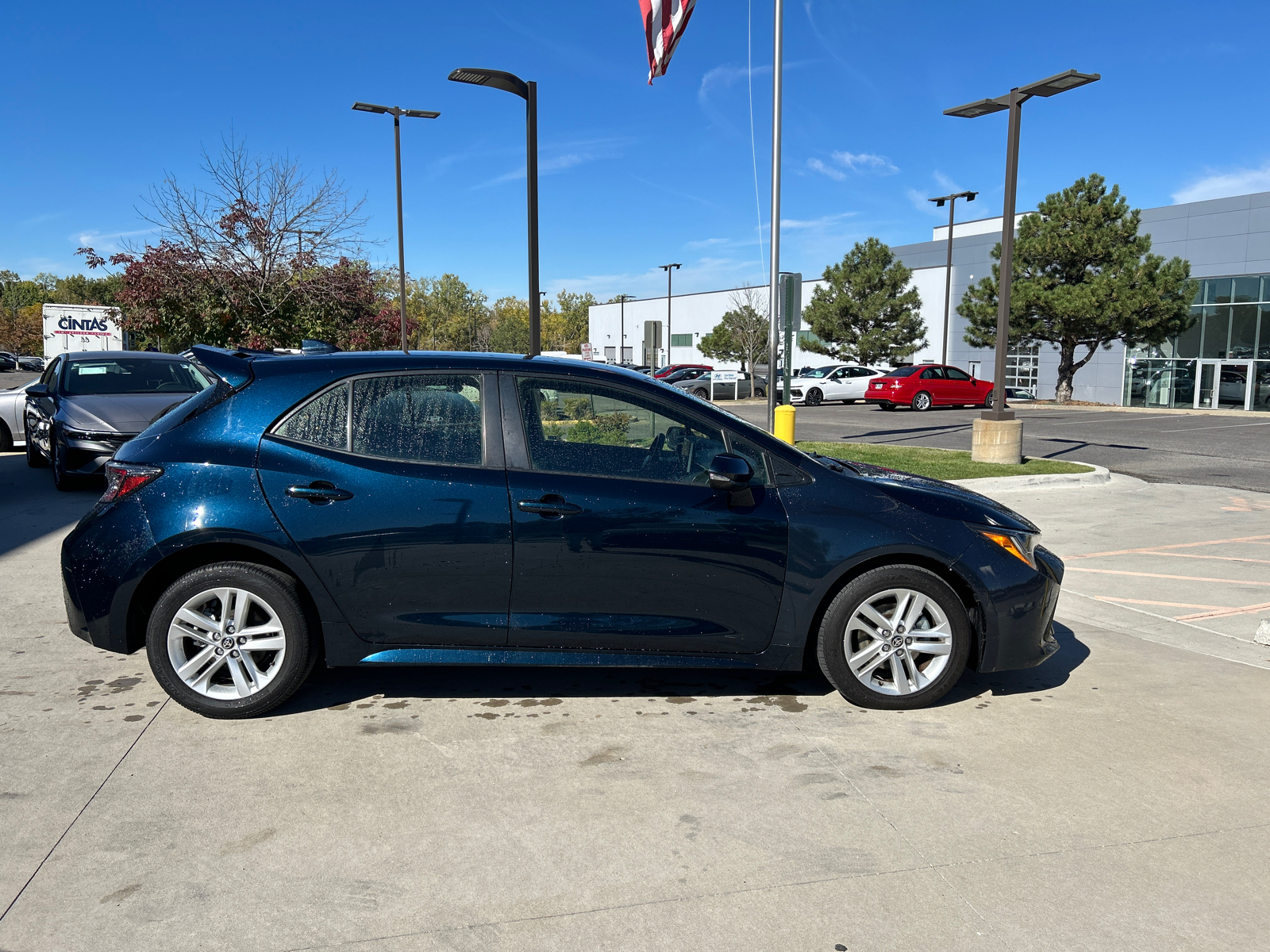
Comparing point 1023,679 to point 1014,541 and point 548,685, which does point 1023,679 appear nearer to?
point 1014,541

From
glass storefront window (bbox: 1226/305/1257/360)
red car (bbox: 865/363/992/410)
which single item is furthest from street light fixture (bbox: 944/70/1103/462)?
glass storefront window (bbox: 1226/305/1257/360)

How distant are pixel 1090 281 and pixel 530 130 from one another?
29.4 m

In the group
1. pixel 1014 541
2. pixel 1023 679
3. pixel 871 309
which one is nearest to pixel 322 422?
pixel 1014 541

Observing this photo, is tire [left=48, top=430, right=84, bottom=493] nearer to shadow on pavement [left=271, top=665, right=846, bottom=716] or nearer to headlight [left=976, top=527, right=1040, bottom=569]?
shadow on pavement [left=271, top=665, right=846, bottom=716]

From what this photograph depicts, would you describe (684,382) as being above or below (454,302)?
below

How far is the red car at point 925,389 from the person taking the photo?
31128mm

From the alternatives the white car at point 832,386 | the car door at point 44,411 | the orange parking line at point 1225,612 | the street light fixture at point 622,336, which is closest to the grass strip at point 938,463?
the orange parking line at point 1225,612

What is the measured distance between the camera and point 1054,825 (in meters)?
3.34

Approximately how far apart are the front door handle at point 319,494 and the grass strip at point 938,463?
8292 millimetres

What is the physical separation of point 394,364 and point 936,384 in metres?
29.4

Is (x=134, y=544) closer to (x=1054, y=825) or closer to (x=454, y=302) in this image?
(x=1054, y=825)

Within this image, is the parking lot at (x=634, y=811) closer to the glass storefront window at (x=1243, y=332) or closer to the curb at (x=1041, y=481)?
the curb at (x=1041, y=481)

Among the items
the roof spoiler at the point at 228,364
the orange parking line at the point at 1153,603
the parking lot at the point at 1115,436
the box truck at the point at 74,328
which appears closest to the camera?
the roof spoiler at the point at 228,364

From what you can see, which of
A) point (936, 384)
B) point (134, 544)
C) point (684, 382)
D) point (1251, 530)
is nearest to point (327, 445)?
point (134, 544)
